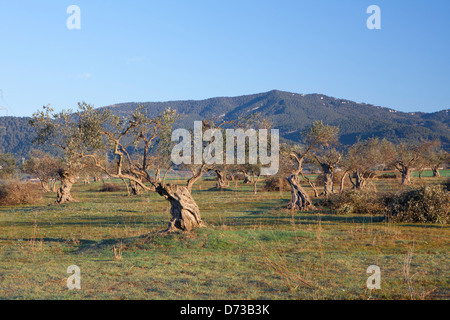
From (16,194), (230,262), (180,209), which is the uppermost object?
(180,209)

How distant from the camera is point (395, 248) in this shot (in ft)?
52.6

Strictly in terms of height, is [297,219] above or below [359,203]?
below

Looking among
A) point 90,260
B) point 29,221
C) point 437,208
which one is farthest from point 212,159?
point 29,221

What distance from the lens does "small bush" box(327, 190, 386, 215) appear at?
94.3 ft

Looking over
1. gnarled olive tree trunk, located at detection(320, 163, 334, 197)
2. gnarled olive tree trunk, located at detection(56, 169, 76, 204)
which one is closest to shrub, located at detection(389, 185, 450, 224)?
gnarled olive tree trunk, located at detection(320, 163, 334, 197)

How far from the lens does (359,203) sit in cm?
2927

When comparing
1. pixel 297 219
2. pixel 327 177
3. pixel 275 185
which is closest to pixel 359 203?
pixel 297 219

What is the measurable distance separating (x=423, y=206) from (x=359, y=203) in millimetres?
5537

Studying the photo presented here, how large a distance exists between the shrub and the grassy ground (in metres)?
1.36

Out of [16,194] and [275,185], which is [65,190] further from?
[275,185]

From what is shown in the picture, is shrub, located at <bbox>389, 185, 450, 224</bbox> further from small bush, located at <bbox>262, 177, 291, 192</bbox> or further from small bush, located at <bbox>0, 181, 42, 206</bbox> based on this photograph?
small bush, located at <bbox>0, 181, 42, 206</bbox>

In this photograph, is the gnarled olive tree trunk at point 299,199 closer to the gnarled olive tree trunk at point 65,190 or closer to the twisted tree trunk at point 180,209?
the twisted tree trunk at point 180,209

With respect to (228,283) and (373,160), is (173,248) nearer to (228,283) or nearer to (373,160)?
(228,283)
